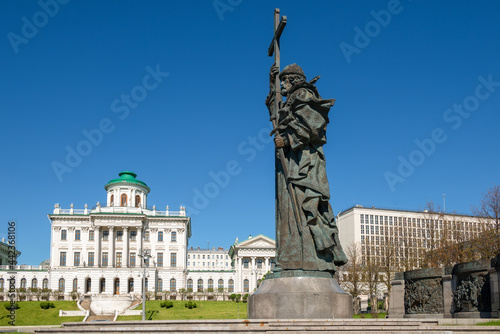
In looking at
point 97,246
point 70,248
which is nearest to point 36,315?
point 97,246

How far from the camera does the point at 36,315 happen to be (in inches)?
2105

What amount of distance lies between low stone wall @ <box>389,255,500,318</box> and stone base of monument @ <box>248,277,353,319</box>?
20.9ft

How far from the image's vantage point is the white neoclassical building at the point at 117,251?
92875mm

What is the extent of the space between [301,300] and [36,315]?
4935 cm

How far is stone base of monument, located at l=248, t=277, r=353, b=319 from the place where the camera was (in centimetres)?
1103

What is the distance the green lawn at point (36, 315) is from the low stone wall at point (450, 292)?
116 ft

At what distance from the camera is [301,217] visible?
1191 centimetres

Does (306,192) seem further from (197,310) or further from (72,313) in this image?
(72,313)

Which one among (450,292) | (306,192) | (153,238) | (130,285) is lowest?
(130,285)

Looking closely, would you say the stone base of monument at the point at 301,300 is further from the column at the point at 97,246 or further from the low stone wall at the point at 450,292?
the column at the point at 97,246

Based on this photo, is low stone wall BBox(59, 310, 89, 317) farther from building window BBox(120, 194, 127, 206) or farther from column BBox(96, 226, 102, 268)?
building window BBox(120, 194, 127, 206)

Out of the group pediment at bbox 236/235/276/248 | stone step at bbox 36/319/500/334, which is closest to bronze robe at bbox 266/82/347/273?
stone step at bbox 36/319/500/334

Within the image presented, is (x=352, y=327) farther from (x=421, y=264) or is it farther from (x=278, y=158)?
(x=421, y=264)

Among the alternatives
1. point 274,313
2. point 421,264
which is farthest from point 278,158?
point 421,264
